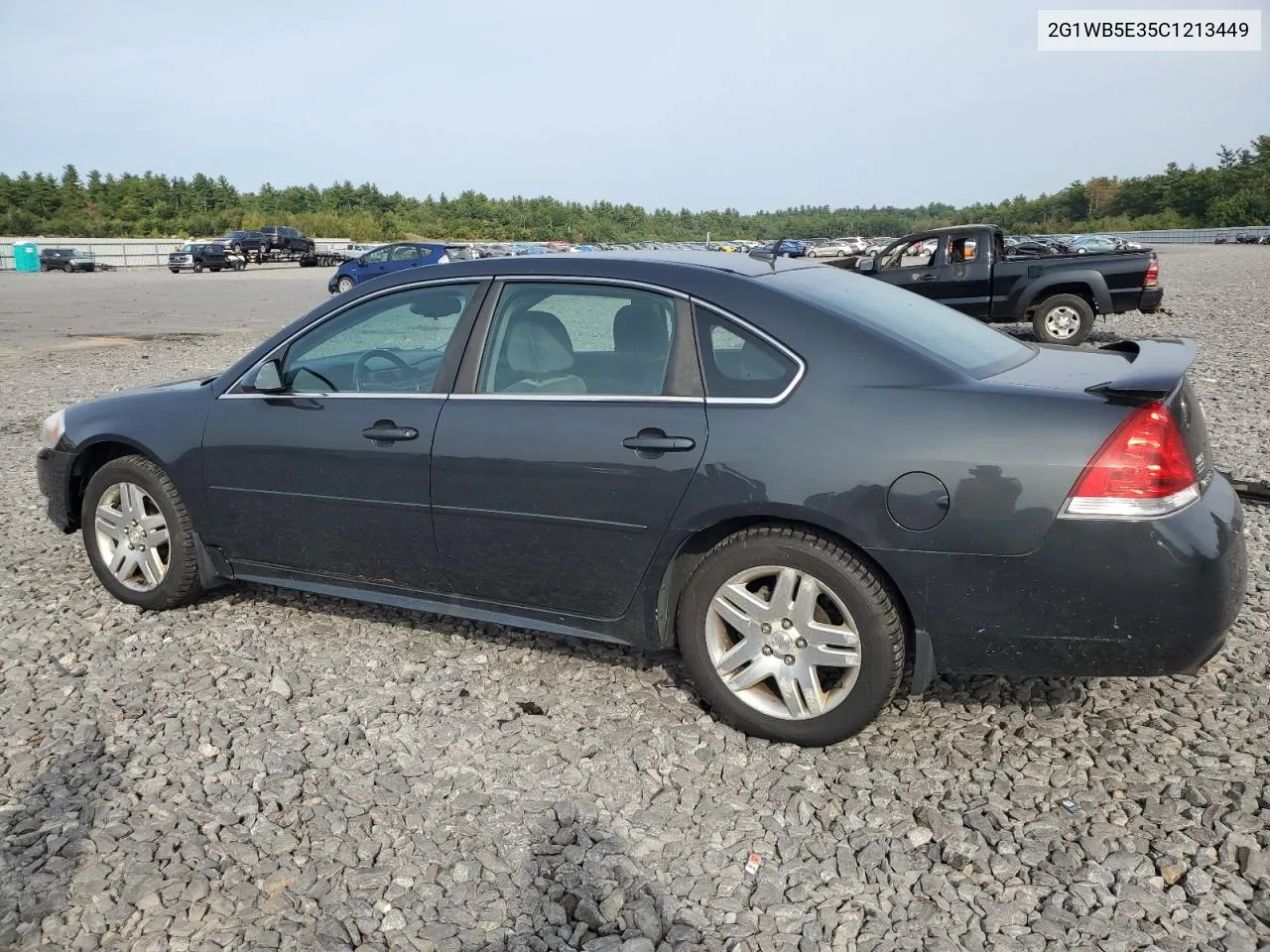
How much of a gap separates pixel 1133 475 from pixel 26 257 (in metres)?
61.4

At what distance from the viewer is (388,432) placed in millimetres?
3885

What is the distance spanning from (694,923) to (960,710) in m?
1.52

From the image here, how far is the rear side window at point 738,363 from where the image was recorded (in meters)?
3.34

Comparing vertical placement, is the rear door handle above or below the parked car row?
below

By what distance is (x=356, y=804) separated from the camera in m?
3.13

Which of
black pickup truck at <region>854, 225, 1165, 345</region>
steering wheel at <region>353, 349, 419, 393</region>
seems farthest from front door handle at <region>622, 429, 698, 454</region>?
black pickup truck at <region>854, 225, 1165, 345</region>

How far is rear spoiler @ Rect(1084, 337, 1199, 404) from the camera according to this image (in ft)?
9.74

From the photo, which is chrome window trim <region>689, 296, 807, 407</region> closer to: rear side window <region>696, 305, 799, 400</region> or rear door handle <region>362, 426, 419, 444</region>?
rear side window <region>696, 305, 799, 400</region>

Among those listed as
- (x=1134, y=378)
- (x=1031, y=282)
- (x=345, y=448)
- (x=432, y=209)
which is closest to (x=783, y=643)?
(x=1134, y=378)

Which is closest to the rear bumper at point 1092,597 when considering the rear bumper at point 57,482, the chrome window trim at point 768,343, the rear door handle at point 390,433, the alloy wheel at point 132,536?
the chrome window trim at point 768,343

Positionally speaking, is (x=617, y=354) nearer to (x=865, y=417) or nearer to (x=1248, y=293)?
(x=865, y=417)

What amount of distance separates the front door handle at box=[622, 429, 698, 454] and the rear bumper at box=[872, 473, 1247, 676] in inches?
28.4

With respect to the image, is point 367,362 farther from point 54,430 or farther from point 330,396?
point 54,430

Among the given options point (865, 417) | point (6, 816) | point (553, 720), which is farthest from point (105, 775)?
point (865, 417)
